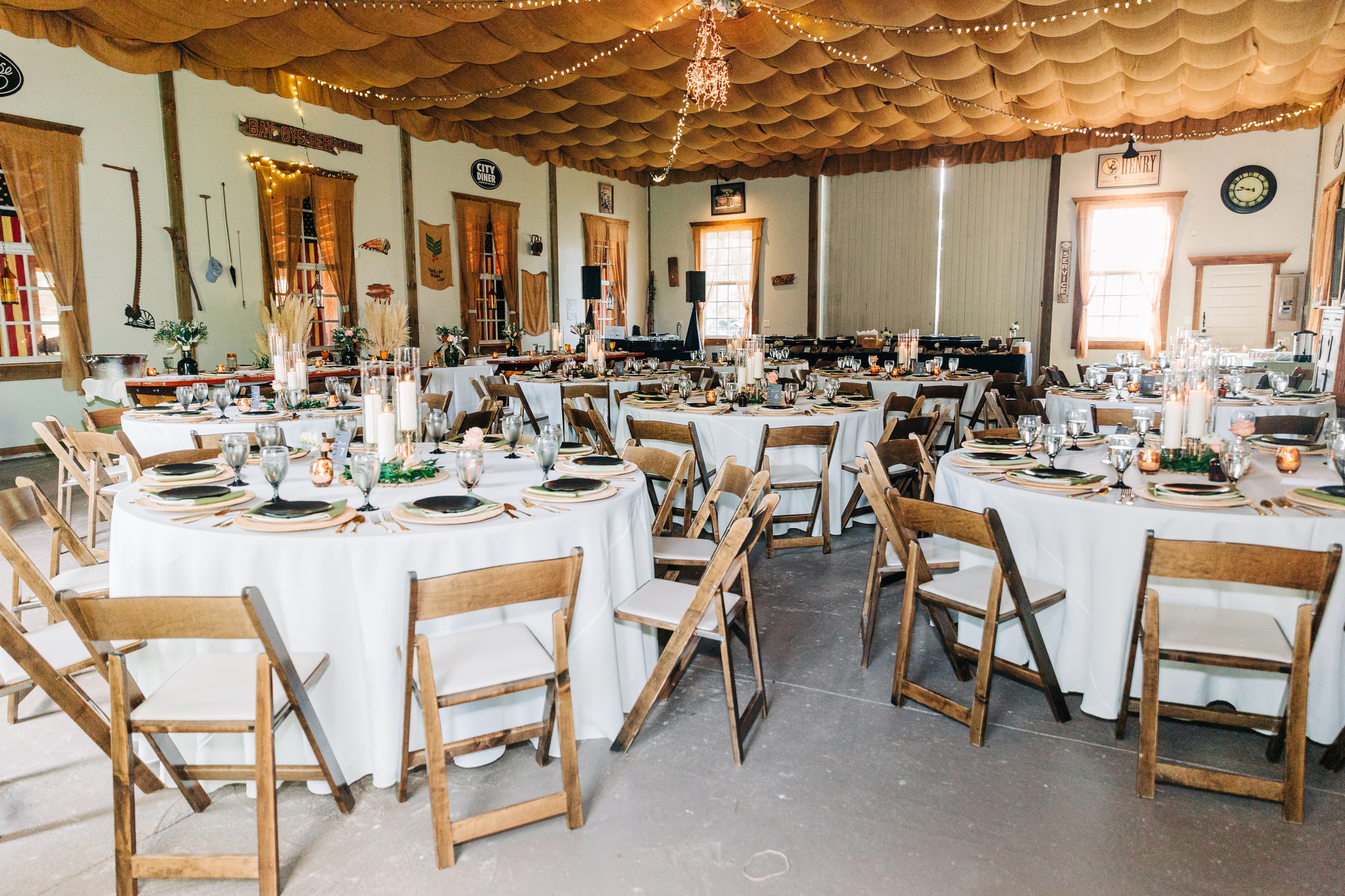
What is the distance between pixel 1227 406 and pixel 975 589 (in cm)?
405

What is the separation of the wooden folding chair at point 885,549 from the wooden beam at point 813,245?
11.9m

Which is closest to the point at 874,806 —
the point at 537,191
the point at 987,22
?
the point at 987,22

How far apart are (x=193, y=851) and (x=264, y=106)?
9.58 meters

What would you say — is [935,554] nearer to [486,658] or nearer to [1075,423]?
[1075,423]

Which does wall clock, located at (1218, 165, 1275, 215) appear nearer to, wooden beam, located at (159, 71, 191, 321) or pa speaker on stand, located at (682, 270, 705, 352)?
pa speaker on stand, located at (682, 270, 705, 352)

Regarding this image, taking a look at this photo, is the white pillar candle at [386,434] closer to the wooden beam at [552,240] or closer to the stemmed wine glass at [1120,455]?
the stemmed wine glass at [1120,455]

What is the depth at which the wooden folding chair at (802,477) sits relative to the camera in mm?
4543

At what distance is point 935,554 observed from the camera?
3.15 meters

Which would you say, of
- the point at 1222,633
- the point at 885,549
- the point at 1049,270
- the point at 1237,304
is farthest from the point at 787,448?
the point at 1237,304

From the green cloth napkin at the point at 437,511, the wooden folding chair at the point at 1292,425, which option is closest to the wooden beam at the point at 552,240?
the wooden folding chair at the point at 1292,425

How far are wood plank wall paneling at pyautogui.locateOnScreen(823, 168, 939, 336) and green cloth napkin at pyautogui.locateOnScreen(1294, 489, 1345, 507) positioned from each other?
1216 cm

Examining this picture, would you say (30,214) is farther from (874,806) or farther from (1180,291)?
(1180,291)

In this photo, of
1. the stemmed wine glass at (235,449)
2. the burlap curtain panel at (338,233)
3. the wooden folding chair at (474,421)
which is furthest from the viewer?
the burlap curtain panel at (338,233)

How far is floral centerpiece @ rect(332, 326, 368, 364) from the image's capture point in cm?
893
